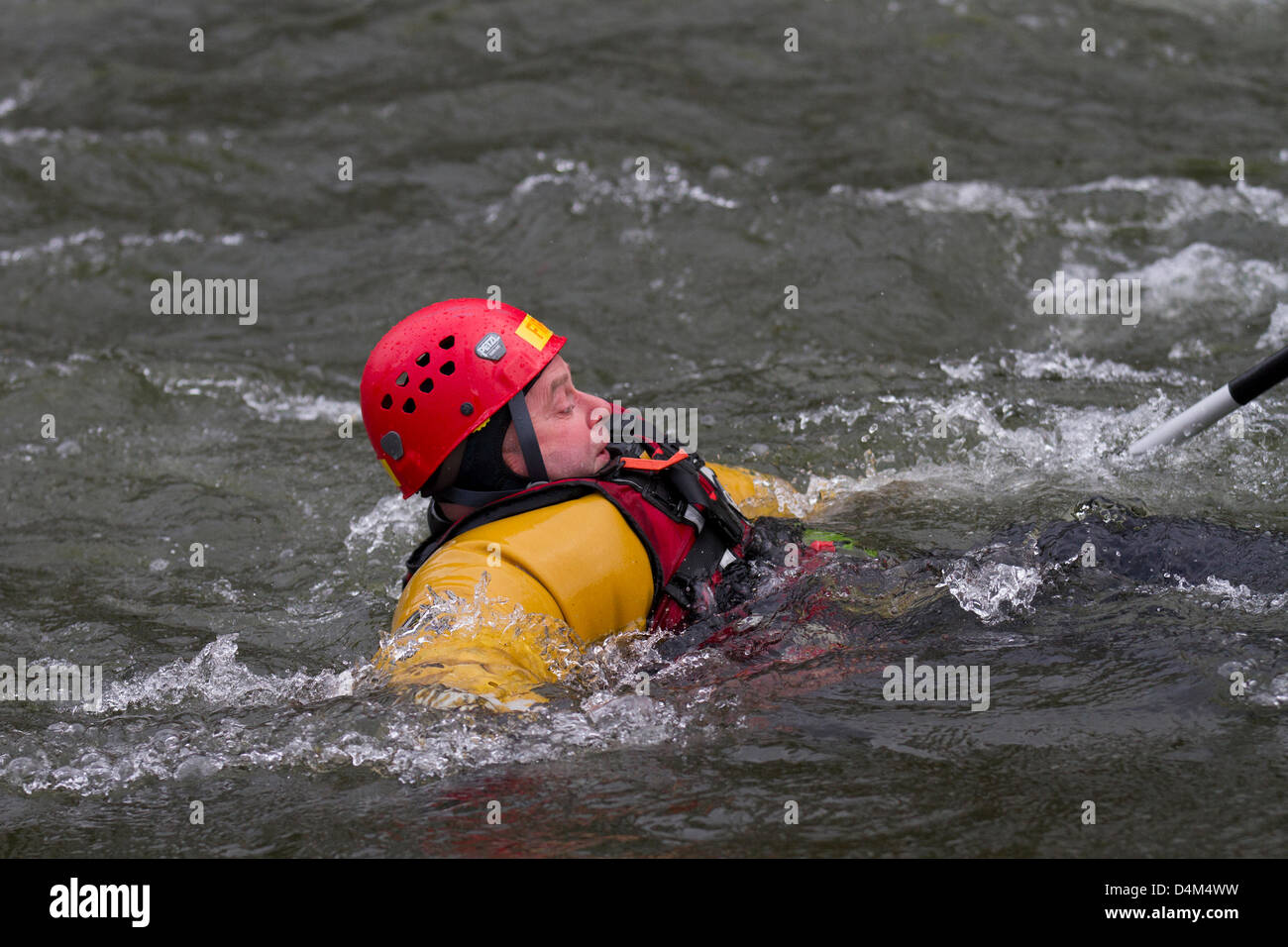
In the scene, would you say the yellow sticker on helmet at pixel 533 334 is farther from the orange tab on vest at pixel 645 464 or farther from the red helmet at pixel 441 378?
the orange tab on vest at pixel 645 464

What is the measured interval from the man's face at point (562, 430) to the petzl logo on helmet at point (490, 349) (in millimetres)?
150

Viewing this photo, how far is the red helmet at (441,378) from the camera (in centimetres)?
436

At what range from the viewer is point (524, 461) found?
175 inches

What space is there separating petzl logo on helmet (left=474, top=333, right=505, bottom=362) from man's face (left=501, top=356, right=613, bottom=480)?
5.9 inches

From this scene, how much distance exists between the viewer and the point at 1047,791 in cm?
358

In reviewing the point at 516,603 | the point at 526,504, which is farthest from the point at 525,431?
the point at 516,603
